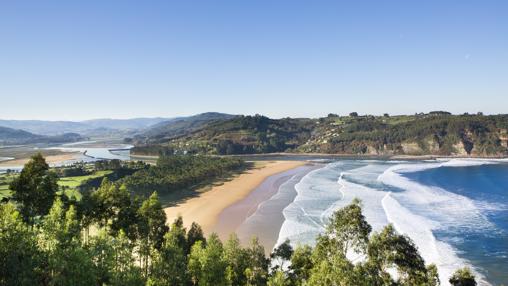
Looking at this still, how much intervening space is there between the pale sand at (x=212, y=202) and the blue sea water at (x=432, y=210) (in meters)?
11.9

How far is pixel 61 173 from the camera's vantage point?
109875 millimetres

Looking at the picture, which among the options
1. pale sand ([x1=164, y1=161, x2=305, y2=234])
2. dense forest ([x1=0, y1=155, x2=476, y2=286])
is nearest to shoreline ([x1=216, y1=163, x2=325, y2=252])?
pale sand ([x1=164, y1=161, x2=305, y2=234])

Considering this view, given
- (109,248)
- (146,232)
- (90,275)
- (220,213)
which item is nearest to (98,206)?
(146,232)

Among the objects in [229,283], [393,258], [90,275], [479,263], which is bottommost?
[479,263]

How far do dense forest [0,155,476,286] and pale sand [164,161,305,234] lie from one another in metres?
11.7

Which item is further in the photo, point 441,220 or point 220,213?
point 220,213

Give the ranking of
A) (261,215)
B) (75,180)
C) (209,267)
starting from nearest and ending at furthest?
1. (209,267)
2. (261,215)
3. (75,180)

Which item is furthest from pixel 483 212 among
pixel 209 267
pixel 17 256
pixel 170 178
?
pixel 17 256

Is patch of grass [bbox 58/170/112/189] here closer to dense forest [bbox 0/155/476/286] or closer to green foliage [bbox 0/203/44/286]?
dense forest [bbox 0/155/476/286]

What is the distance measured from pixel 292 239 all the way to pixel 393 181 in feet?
203

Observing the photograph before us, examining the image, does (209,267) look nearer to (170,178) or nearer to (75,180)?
(170,178)

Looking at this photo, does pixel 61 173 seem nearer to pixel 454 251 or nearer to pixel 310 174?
pixel 310 174

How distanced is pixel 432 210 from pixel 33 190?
6194cm

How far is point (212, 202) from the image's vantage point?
78750 mm
